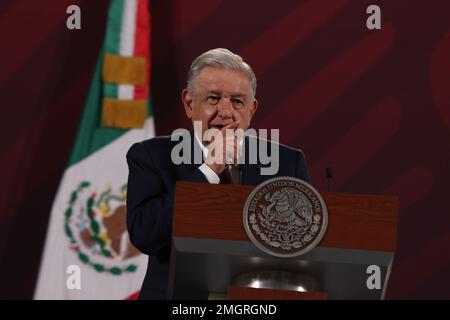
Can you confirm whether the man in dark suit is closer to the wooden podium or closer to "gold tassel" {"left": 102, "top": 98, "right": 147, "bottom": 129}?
the wooden podium

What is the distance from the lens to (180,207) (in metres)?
2.18

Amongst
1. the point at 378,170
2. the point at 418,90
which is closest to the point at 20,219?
the point at 378,170

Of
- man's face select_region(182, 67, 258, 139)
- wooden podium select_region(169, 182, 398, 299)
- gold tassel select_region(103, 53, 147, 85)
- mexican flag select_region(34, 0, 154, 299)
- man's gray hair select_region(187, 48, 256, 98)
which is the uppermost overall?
gold tassel select_region(103, 53, 147, 85)

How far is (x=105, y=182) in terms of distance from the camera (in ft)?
16.8

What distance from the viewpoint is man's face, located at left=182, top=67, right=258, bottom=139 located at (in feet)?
9.04

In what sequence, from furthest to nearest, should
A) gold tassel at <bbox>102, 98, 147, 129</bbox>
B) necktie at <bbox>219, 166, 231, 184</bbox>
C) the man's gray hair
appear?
1. gold tassel at <bbox>102, 98, 147, 129</bbox>
2. the man's gray hair
3. necktie at <bbox>219, 166, 231, 184</bbox>

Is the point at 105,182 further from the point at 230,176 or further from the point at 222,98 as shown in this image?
the point at 230,176

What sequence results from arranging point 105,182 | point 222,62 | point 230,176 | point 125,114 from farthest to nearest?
point 125,114
point 105,182
point 222,62
point 230,176

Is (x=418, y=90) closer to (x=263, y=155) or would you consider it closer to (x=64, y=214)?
(x=64, y=214)

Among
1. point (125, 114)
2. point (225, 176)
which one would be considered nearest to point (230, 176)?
point (225, 176)

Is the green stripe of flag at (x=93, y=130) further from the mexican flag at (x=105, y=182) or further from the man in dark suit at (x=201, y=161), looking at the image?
the man in dark suit at (x=201, y=161)

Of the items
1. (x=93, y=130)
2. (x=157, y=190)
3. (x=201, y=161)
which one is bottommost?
(x=157, y=190)

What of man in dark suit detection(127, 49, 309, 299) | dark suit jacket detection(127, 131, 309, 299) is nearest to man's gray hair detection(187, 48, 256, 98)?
man in dark suit detection(127, 49, 309, 299)

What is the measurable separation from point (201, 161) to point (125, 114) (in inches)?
97.8
